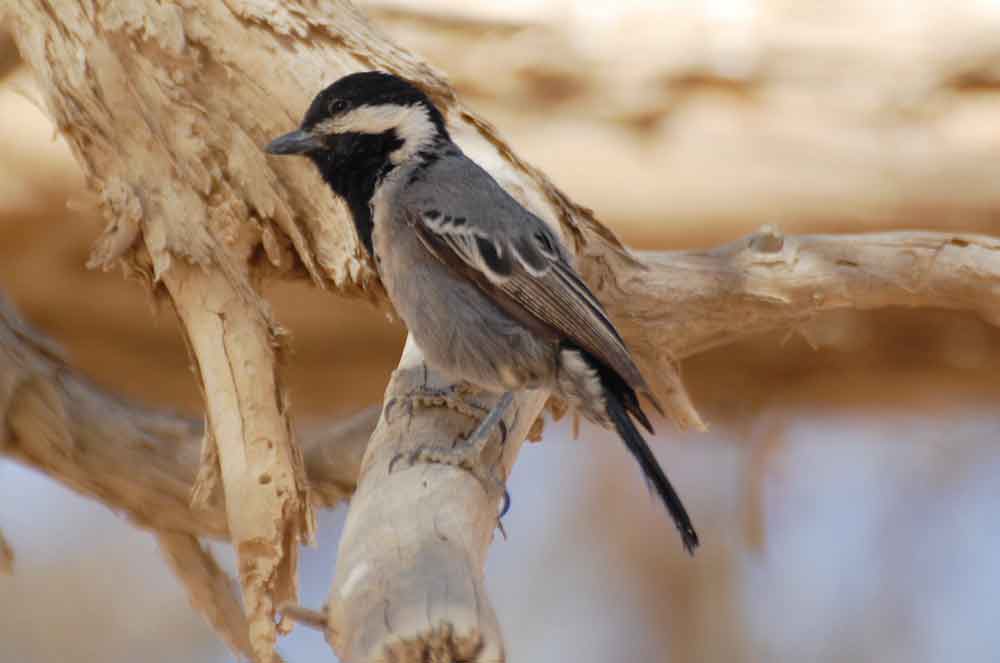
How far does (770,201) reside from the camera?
5129mm

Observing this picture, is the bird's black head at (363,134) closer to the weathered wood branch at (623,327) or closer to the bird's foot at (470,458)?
the weathered wood branch at (623,327)

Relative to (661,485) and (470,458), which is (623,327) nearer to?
(661,485)

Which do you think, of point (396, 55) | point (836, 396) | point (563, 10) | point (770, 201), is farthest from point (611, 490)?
point (396, 55)

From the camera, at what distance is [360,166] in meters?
3.44

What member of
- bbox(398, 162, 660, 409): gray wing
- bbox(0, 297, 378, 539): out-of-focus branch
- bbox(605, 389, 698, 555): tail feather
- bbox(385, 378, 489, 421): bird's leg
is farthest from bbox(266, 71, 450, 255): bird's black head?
bbox(0, 297, 378, 539): out-of-focus branch

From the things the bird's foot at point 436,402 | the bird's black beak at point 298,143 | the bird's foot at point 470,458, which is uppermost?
the bird's black beak at point 298,143

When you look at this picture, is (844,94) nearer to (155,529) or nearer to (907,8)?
(907,8)

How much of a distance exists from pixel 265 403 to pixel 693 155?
2194 millimetres

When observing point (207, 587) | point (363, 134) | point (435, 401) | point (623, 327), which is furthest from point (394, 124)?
point (207, 587)

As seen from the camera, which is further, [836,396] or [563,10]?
[836,396]

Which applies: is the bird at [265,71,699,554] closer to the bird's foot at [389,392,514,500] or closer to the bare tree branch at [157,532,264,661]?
the bird's foot at [389,392,514,500]

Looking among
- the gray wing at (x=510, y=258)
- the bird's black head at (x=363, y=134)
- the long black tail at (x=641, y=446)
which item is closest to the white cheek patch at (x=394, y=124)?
the bird's black head at (x=363, y=134)

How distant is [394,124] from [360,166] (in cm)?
13

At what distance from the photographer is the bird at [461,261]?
310cm
